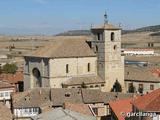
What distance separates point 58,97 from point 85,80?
1592 cm

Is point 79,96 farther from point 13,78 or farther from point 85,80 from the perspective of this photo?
point 13,78

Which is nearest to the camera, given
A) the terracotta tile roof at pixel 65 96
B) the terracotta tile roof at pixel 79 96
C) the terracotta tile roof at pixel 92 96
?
the terracotta tile roof at pixel 65 96

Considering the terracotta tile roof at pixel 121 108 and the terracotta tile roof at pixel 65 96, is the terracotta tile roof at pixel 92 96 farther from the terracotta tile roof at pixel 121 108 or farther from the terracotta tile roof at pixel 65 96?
the terracotta tile roof at pixel 121 108

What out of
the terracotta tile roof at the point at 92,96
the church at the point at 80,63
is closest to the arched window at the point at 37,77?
the church at the point at 80,63

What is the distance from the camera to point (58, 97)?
46.0m

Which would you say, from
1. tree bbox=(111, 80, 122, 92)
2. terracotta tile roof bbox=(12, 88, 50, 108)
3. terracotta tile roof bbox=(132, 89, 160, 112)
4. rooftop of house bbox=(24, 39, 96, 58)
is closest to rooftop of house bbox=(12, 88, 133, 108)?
terracotta tile roof bbox=(12, 88, 50, 108)

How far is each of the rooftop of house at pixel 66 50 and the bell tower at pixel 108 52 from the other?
1320 mm

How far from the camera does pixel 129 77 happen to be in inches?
2660

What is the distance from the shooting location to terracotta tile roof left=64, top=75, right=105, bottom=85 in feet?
199

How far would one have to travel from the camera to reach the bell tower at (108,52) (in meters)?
64.4

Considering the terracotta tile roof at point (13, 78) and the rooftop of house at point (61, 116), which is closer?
the rooftop of house at point (61, 116)

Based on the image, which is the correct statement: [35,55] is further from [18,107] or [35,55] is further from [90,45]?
[18,107]

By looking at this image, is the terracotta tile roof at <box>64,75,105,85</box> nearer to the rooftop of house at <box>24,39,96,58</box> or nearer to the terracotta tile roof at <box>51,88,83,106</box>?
the rooftop of house at <box>24,39,96,58</box>

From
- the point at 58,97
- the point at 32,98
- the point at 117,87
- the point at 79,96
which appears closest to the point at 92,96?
the point at 79,96
